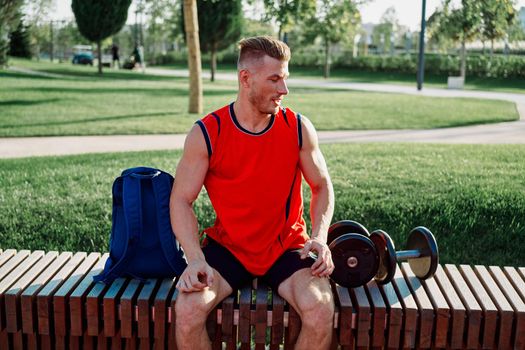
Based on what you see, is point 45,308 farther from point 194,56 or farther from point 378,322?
point 194,56

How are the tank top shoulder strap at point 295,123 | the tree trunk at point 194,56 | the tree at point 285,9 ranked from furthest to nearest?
the tree trunk at point 194,56 → the tree at point 285,9 → the tank top shoulder strap at point 295,123

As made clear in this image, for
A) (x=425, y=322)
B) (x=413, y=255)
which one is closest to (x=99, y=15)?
(x=413, y=255)

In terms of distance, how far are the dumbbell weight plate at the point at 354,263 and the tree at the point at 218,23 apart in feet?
87.9

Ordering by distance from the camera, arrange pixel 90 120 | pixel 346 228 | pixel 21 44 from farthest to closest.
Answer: pixel 21 44 < pixel 90 120 < pixel 346 228

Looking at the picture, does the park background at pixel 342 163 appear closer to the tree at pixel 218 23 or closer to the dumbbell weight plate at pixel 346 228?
the dumbbell weight plate at pixel 346 228

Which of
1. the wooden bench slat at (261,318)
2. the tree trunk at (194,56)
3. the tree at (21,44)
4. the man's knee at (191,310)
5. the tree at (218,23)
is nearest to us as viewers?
the man's knee at (191,310)

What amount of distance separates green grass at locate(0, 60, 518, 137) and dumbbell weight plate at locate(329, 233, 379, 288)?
9448 millimetres

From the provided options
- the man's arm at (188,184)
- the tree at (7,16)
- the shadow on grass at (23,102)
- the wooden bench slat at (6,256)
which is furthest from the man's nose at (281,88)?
the tree at (7,16)

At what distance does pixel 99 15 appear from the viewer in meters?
31.0

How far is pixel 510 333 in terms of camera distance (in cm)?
312

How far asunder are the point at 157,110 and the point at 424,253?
43.6ft

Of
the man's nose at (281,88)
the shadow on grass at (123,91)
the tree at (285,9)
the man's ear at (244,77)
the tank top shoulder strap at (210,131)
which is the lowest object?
the shadow on grass at (123,91)

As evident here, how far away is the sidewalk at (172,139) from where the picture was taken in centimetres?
1029

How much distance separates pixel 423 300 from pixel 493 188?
3.72 metres
